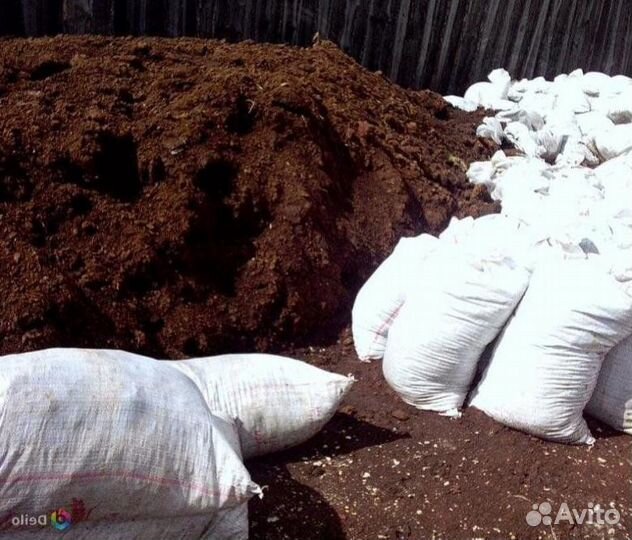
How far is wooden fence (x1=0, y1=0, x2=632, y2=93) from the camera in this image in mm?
5465

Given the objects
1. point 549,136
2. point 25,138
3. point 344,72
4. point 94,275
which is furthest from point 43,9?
point 549,136

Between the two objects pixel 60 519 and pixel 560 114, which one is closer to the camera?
pixel 60 519

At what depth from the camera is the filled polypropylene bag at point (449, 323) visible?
3.05 m

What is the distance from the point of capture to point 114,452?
7.01ft

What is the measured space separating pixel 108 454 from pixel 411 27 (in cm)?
527

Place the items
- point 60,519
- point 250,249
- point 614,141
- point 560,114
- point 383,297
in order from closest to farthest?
point 60,519, point 383,297, point 250,249, point 614,141, point 560,114

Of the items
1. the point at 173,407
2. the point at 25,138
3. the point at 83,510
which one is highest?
the point at 25,138

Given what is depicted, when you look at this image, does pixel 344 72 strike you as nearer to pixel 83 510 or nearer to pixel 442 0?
pixel 442 0

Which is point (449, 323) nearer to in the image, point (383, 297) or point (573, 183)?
point (383, 297)

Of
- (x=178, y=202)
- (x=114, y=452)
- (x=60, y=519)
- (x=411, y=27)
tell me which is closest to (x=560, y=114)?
(x=411, y=27)

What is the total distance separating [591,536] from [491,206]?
227 cm

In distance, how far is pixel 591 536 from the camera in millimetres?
2729

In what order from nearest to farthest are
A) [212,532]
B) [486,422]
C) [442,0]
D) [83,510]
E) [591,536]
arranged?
1. [83,510]
2. [212,532]
3. [591,536]
4. [486,422]
5. [442,0]

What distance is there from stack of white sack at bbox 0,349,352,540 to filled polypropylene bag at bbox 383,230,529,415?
0.94m
